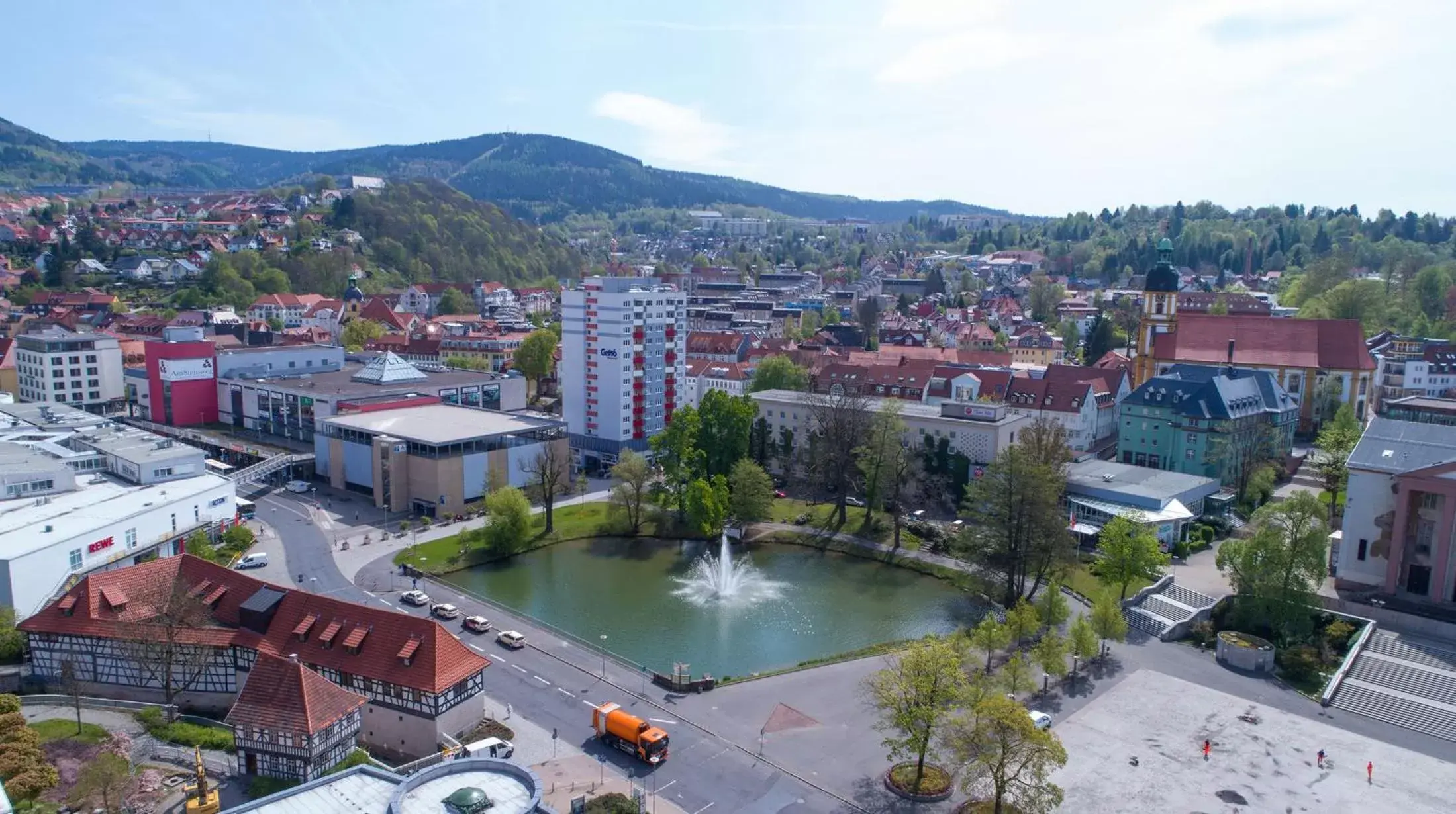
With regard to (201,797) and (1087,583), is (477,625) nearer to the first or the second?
(201,797)

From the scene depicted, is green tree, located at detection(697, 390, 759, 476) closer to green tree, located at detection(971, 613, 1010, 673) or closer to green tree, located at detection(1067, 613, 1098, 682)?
green tree, located at detection(971, 613, 1010, 673)

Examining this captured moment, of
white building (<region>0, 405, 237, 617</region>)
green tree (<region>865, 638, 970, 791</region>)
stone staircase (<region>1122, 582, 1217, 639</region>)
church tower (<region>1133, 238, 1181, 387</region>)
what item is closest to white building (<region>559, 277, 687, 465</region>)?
white building (<region>0, 405, 237, 617</region>)

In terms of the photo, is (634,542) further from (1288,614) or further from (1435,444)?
(1435,444)

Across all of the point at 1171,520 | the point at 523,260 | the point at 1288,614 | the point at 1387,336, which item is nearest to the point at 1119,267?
the point at 1387,336

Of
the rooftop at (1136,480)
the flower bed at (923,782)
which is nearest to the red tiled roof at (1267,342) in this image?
the rooftop at (1136,480)

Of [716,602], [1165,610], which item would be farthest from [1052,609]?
[716,602]
